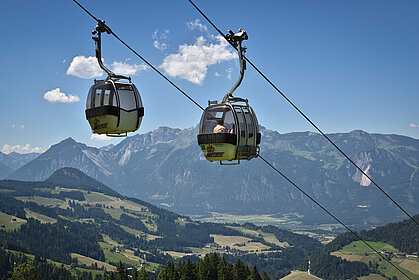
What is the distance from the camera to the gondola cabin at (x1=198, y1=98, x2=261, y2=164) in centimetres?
1652

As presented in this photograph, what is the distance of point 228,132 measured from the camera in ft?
54.5

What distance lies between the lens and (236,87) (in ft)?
51.5

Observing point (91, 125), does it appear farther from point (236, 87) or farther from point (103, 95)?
point (236, 87)

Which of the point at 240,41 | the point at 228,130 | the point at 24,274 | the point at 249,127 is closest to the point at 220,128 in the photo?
the point at 228,130

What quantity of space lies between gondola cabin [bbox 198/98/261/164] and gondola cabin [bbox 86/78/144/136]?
3.52 meters

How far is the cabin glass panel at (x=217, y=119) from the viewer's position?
54.7ft

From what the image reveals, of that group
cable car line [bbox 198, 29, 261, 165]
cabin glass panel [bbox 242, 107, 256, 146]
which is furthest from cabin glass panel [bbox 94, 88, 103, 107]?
cabin glass panel [bbox 242, 107, 256, 146]

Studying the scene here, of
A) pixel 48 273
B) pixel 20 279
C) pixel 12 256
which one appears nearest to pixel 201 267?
pixel 20 279

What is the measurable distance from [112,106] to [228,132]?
511 centimetres

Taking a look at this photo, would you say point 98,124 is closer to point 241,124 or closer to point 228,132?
point 228,132

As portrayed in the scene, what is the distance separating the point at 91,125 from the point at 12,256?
668 ft

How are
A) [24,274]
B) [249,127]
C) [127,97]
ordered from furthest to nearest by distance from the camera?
[24,274] → [127,97] → [249,127]

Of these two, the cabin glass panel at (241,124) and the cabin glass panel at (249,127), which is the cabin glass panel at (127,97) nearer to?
the cabin glass panel at (241,124)

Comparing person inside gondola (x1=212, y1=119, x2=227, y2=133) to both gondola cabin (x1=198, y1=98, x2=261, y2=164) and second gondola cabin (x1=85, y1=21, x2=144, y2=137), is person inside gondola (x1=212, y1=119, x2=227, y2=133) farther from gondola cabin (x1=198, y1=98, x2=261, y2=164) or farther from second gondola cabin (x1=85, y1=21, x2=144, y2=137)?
second gondola cabin (x1=85, y1=21, x2=144, y2=137)
